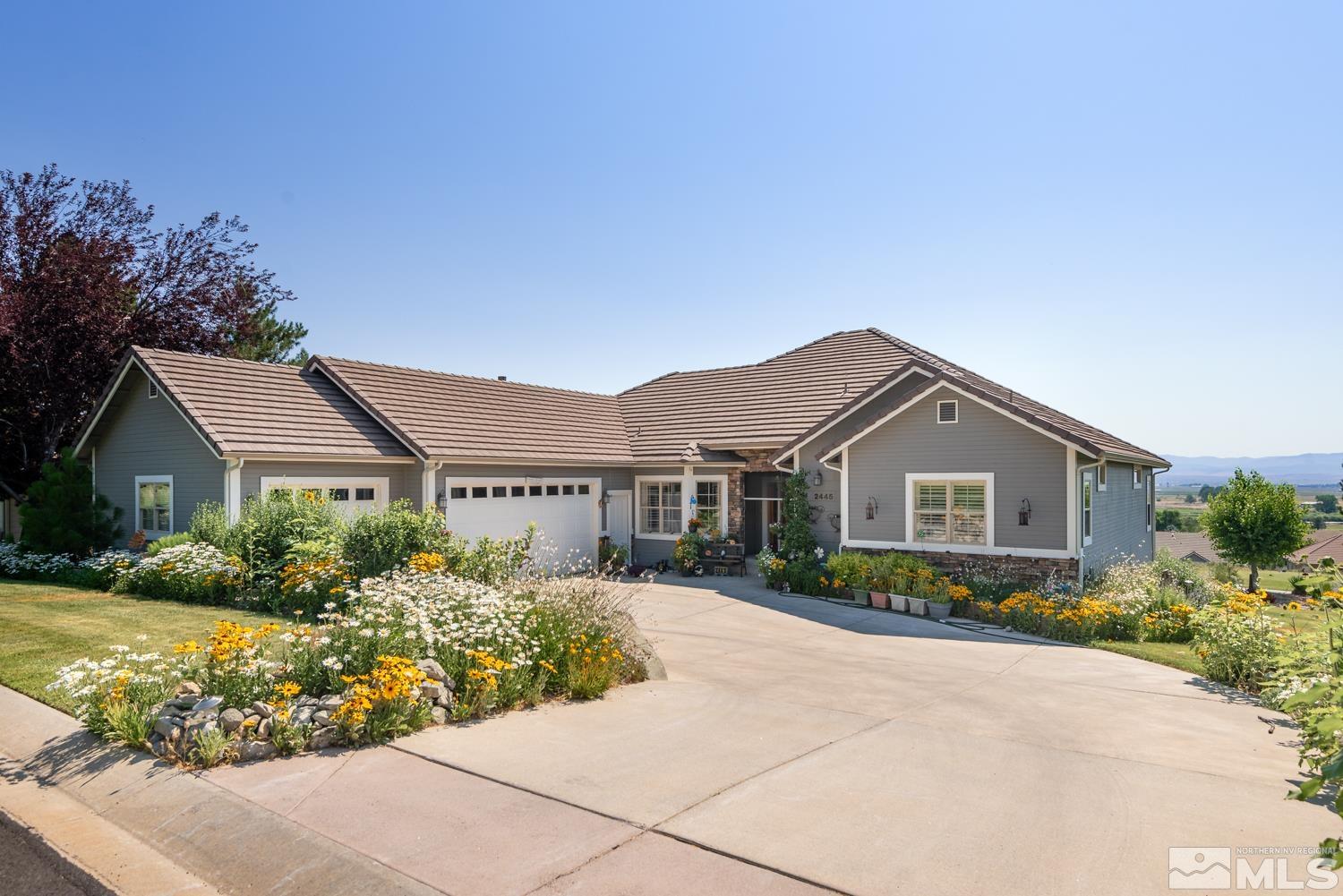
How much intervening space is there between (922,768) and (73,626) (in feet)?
35.6

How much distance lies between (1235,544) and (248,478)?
3101 cm

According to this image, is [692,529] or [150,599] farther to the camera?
[692,529]

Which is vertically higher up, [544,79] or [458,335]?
[544,79]

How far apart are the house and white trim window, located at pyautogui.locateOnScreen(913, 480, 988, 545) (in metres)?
0.04

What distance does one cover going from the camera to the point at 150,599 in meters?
12.4

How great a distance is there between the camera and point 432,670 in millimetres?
7000

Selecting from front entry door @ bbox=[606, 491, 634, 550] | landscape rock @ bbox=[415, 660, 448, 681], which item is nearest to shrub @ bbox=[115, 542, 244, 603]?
landscape rock @ bbox=[415, 660, 448, 681]

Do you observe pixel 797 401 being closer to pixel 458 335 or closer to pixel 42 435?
pixel 458 335

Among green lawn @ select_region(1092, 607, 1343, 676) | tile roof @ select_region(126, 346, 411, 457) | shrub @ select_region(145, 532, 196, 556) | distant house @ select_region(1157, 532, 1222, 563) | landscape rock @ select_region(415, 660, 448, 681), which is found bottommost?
distant house @ select_region(1157, 532, 1222, 563)

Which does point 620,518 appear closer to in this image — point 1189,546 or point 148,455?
point 148,455

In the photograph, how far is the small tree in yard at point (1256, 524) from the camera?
1024 inches

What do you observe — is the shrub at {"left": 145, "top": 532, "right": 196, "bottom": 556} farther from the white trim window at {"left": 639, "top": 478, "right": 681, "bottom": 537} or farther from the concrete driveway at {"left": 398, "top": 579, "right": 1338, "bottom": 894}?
the white trim window at {"left": 639, "top": 478, "right": 681, "bottom": 537}

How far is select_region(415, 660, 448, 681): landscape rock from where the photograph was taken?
6.96 meters

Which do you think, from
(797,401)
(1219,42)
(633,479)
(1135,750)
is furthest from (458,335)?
(1135,750)
